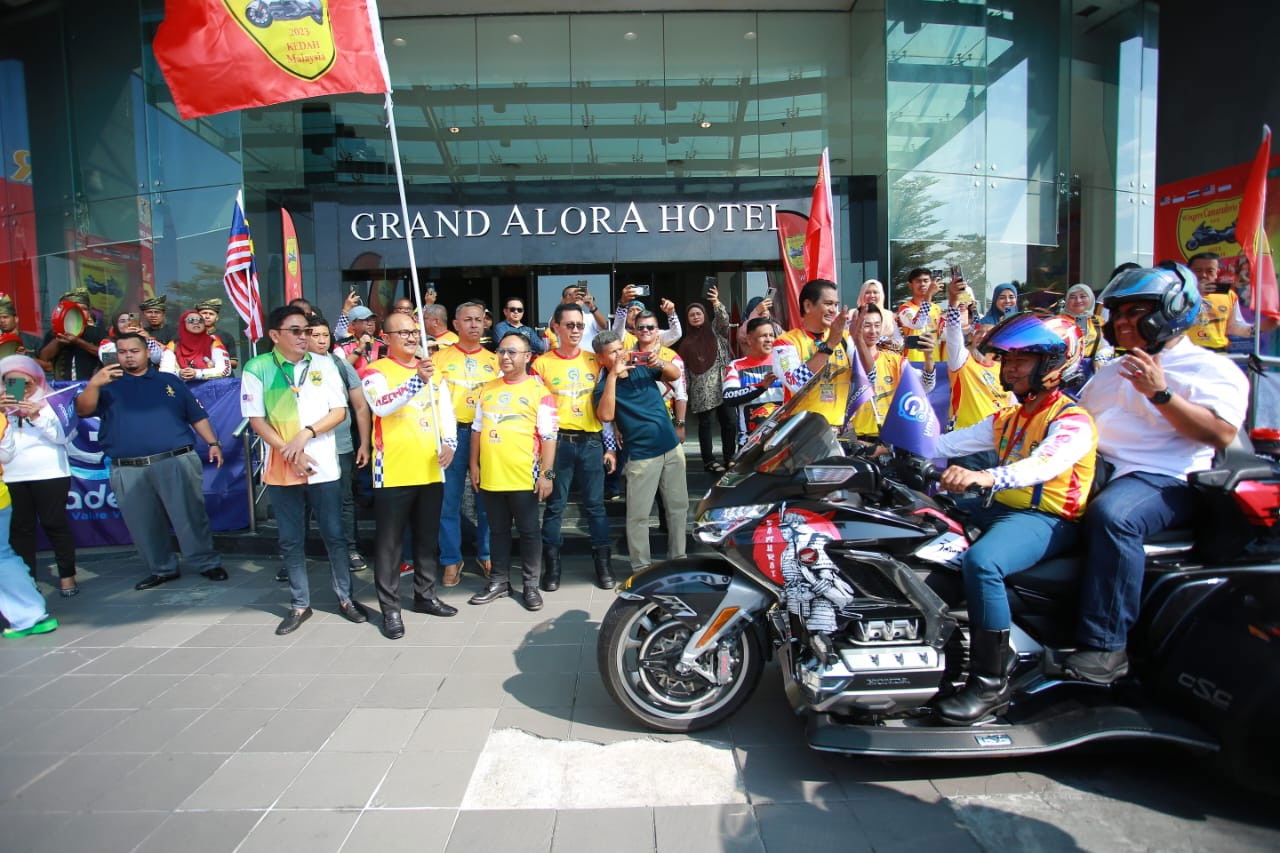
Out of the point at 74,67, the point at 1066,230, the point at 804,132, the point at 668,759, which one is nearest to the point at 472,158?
the point at 804,132

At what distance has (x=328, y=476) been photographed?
189 inches

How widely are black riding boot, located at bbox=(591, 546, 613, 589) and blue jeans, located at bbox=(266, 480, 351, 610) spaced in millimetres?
1804

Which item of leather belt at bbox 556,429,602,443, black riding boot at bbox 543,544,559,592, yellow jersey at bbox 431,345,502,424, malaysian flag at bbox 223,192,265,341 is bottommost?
black riding boot at bbox 543,544,559,592

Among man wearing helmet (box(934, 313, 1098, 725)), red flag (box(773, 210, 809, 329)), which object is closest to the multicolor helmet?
man wearing helmet (box(934, 313, 1098, 725))

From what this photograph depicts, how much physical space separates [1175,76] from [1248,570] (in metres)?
12.6

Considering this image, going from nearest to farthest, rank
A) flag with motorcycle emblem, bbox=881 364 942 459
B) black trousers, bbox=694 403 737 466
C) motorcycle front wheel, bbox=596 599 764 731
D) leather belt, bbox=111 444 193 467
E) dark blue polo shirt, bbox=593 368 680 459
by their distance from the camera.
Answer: flag with motorcycle emblem, bbox=881 364 942 459 < motorcycle front wheel, bbox=596 599 764 731 < dark blue polo shirt, bbox=593 368 680 459 < leather belt, bbox=111 444 193 467 < black trousers, bbox=694 403 737 466

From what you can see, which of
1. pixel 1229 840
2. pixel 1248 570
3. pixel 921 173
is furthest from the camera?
pixel 921 173

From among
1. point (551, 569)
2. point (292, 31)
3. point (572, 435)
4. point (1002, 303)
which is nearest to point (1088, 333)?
point (1002, 303)

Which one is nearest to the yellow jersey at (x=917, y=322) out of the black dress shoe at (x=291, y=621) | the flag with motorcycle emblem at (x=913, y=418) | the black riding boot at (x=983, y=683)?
the flag with motorcycle emblem at (x=913, y=418)

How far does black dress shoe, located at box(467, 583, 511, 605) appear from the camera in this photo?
16.9 ft

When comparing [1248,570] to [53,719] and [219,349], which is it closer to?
[53,719]

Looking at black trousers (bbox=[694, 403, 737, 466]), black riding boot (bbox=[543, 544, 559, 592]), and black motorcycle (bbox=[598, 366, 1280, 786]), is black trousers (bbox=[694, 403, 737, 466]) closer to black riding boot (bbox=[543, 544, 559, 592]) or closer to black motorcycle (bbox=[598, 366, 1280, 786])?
black riding boot (bbox=[543, 544, 559, 592])

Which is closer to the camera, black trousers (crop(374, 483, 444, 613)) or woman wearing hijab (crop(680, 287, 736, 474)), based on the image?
black trousers (crop(374, 483, 444, 613))

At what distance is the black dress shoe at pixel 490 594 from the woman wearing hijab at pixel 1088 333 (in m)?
4.37
